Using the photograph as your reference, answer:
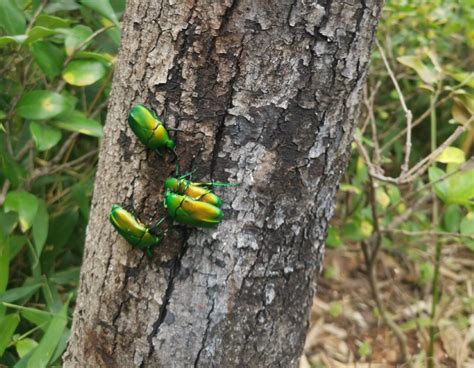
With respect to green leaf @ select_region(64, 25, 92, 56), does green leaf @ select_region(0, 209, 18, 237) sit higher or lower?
lower

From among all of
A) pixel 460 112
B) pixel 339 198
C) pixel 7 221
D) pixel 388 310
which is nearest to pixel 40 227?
pixel 7 221

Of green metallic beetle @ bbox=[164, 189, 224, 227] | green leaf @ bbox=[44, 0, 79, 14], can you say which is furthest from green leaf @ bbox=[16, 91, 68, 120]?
green metallic beetle @ bbox=[164, 189, 224, 227]

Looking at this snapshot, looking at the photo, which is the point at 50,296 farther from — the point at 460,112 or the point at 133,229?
the point at 460,112

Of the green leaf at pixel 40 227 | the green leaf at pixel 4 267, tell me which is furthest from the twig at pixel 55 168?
the green leaf at pixel 4 267

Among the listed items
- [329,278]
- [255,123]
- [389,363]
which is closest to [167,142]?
[255,123]

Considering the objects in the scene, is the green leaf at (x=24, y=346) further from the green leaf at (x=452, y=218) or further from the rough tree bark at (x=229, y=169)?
the green leaf at (x=452, y=218)

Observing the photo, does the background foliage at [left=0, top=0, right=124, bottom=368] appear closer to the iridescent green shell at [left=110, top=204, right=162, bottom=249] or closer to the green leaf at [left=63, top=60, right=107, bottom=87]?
the green leaf at [left=63, top=60, right=107, bottom=87]

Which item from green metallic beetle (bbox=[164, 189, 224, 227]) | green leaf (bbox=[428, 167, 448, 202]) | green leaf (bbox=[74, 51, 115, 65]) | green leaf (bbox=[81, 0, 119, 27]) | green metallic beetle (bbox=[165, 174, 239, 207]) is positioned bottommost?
green leaf (bbox=[428, 167, 448, 202])
